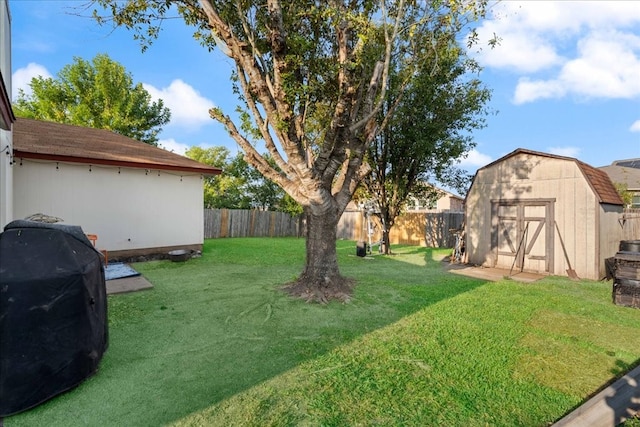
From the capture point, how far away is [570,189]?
726cm

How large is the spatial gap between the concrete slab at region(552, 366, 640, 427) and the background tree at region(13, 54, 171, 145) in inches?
863

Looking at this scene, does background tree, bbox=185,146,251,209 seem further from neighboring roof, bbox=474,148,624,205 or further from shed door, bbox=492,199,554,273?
neighboring roof, bbox=474,148,624,205

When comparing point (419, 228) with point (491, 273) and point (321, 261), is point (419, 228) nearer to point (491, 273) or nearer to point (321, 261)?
point (491, 273)

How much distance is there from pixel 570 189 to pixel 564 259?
1650mm

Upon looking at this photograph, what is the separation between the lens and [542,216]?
769 cm

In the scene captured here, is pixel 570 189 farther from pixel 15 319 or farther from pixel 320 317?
pixel 15 319

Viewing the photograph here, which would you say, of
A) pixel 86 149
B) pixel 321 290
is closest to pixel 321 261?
pixel 321 290

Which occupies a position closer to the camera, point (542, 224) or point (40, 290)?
point (40, 290)

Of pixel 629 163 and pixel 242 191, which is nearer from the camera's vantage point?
pixel 242 191

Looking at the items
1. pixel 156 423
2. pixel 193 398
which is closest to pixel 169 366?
pixel 193 398

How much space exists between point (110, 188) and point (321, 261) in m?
6.29

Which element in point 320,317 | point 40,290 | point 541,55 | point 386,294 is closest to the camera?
point 40,290

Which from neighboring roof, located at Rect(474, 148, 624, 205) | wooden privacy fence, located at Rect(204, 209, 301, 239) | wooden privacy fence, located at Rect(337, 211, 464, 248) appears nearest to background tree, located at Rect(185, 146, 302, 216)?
wooden privacy fence, located at Rect(204, 209, 301, 239)

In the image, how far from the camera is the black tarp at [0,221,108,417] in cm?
216
